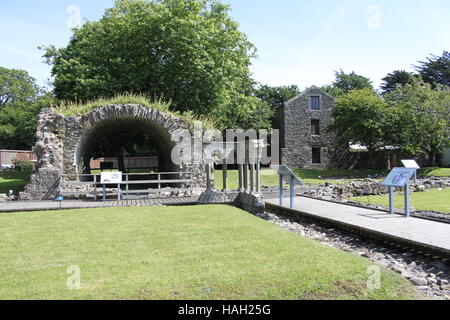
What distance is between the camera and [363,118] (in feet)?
112

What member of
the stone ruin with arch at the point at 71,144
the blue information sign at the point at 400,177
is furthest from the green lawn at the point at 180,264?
the stone ruin with arch at the point at 71,144

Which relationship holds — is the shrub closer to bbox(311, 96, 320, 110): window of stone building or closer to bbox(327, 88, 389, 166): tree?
bbox(311, 96, 320, 110): window of stone building

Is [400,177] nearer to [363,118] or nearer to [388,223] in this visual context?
[388,223]

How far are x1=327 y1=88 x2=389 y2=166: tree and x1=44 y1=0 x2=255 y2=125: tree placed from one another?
11.1 meters

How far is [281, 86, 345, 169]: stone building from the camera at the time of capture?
136 feet

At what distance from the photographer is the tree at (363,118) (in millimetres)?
33625

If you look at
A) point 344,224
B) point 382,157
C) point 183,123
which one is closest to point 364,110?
point 382,157

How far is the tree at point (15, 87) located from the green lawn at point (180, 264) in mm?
58666

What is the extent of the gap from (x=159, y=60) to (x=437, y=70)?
127 feet

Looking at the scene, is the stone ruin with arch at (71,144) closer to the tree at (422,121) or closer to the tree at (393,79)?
the tree at (422,121)

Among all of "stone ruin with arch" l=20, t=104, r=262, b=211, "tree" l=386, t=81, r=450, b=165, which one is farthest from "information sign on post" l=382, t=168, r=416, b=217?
"tree" l=386, t=81, r=450, b=165

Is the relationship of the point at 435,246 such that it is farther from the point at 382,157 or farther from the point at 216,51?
the point at 382,157
